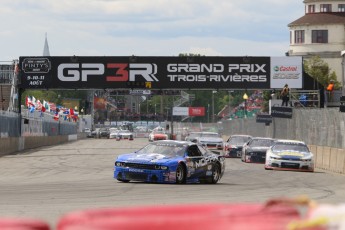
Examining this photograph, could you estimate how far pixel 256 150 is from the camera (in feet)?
132

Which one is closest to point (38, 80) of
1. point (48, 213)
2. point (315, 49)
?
point (48, 213)

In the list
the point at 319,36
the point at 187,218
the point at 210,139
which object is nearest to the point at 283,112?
the point at 210,139

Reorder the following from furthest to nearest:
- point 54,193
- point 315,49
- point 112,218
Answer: point 315,49 < point 54,193 < point 112,218

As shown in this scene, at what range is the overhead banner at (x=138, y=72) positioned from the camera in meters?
54.1

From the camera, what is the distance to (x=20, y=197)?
18.0 m

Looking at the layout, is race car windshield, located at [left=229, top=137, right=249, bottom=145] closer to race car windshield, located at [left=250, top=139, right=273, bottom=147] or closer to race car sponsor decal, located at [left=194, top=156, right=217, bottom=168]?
race car windshield, located at [left=250, top=139, right=273, bottom=147]

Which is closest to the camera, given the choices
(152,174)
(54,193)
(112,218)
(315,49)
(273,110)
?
(112,218)

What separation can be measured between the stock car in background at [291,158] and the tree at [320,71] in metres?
68.5

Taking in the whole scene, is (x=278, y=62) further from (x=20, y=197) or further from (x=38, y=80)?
(x=20, y=197)

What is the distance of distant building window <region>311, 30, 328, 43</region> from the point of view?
11606 centimetres

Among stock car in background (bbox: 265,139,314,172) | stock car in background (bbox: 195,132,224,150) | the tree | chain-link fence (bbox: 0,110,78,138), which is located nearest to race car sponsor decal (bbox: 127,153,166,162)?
stock car in background (bbox: 265,139,314,172)

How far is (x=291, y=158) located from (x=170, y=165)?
1113 centimetres

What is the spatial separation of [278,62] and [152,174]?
3208 cm

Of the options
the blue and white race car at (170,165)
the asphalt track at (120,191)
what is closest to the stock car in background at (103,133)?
A: the asphalt track at (120,191)
